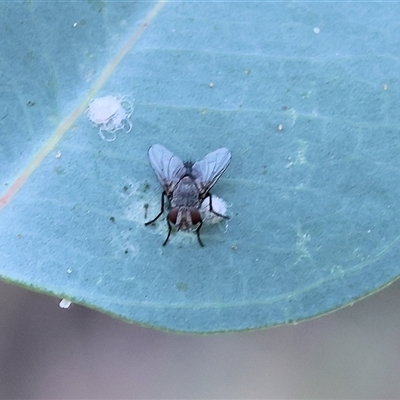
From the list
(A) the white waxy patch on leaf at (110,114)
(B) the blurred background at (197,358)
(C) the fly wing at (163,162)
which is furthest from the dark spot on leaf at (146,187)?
(B) the blurred background at (197,358)

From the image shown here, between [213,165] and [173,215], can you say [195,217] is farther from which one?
[213,165]

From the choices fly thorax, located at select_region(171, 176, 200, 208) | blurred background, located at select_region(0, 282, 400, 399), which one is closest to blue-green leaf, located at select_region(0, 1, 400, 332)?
fly thorax, located at select_region(171, 176, 200, 208)

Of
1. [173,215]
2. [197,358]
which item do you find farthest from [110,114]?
[197,358]

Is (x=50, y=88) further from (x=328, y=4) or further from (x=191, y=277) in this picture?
Answer: (x=328, y=4)

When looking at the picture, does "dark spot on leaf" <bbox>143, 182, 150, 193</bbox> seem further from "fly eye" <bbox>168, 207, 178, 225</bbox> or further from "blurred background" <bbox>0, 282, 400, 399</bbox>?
"blurred background" <bbox>0, 282, 400, 399</bbox>


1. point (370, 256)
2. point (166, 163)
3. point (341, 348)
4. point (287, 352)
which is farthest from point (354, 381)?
point (166, 163)
